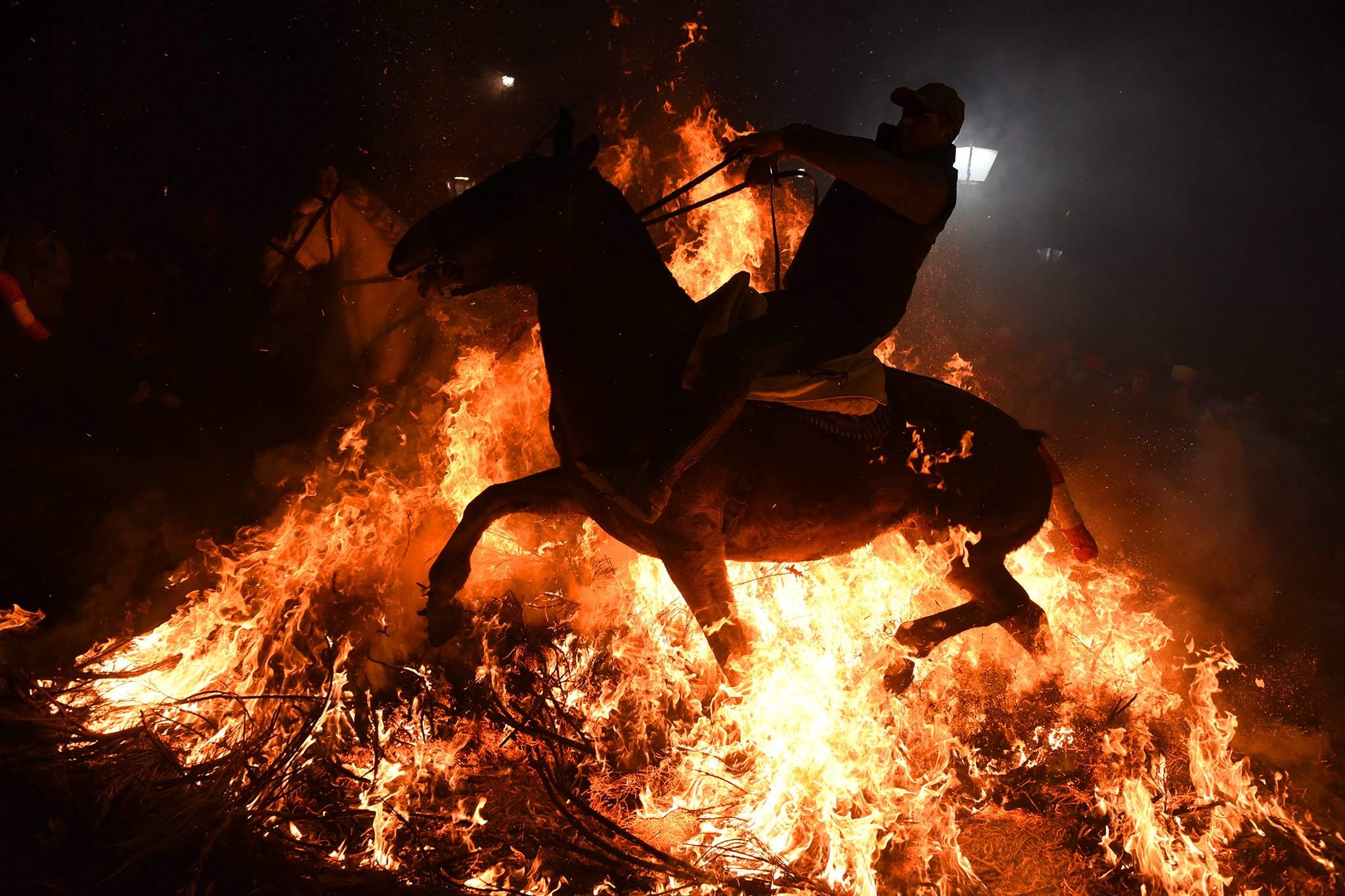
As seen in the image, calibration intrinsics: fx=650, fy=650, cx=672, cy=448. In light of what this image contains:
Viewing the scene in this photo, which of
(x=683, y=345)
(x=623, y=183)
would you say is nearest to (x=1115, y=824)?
(x=683, y=345)

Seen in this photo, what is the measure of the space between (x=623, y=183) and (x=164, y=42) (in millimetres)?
8400

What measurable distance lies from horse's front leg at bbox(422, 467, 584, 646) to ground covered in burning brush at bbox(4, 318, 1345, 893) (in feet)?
1.89

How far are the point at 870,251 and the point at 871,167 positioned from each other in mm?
586

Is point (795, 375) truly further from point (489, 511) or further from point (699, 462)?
point (489, 511)

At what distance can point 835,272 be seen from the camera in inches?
139

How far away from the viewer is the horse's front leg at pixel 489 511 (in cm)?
367

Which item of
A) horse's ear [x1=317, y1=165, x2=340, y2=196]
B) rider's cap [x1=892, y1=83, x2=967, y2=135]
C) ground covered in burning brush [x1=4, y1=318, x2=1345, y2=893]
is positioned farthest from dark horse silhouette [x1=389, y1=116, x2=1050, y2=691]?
horse's ear [x1=317, y1=165, x2=340, y2=196]

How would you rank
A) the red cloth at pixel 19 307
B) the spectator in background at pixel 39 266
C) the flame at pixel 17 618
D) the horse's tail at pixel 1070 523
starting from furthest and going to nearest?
the spectator in background at pixel 39 266, the red cloth at pixel 19 307, the horse's tail at pixel 1070 523, the flame at pixel 17 618

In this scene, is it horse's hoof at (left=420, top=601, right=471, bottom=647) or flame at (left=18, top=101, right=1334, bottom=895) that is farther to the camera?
horse's hoof at (left=420, top=601, right=471, bottom=647)

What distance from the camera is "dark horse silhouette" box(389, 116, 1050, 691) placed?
298 cm

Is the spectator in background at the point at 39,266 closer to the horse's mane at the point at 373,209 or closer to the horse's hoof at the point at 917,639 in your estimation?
the horse's mane at the point at 373,209

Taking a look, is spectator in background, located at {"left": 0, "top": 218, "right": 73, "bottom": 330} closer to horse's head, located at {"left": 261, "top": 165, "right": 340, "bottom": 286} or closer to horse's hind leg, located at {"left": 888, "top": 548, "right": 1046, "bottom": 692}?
horse's head, located at {"left": 261, "top": 165, "right": 340, "bottom": 286}

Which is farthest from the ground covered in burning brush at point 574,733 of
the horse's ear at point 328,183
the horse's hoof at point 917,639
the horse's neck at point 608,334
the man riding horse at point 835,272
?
the horse's ear at point 328,183

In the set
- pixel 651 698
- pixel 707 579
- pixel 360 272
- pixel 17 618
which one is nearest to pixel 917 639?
pixel 707 579
